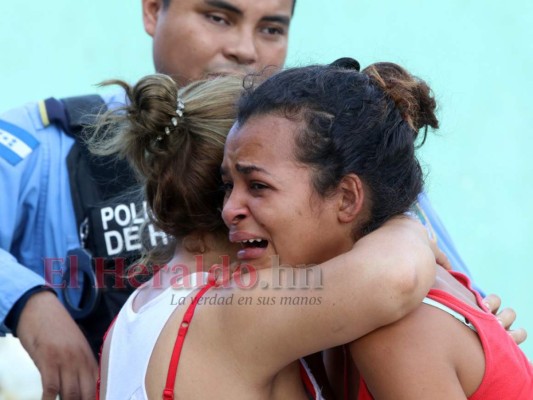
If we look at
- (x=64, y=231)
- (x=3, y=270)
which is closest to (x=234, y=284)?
(x=3, y=270)

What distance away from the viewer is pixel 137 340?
1845 mm

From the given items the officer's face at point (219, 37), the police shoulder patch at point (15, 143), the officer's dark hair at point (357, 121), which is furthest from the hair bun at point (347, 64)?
the police shoulder patch at point (15, 143)

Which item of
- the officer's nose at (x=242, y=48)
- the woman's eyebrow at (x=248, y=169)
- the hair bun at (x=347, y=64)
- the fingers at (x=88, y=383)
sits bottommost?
the fingers at (x=88, y=383)

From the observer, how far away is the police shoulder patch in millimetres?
2754

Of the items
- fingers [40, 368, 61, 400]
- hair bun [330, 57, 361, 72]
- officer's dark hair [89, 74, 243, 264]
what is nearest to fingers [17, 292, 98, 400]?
fingers [40, 368, 61, 400]

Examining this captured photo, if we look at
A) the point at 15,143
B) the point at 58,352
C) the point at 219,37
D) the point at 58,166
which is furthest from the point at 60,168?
the point at 58,352

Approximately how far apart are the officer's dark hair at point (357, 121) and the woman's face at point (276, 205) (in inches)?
1.0

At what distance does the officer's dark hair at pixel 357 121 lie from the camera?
187 centimetres

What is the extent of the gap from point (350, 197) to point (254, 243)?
0.22 metres

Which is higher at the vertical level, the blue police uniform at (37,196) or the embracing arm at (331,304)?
the embracing arm at (331,304)

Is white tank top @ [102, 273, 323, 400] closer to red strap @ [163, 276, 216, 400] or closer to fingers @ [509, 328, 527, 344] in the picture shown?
red strap @ [163, 276, 216, 400]

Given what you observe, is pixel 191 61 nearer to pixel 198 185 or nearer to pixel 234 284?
pixel 198 185

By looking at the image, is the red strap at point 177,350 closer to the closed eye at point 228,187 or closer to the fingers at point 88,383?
the closed eye at point 228,187

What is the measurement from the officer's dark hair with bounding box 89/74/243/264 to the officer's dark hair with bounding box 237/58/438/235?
0.12 meters
